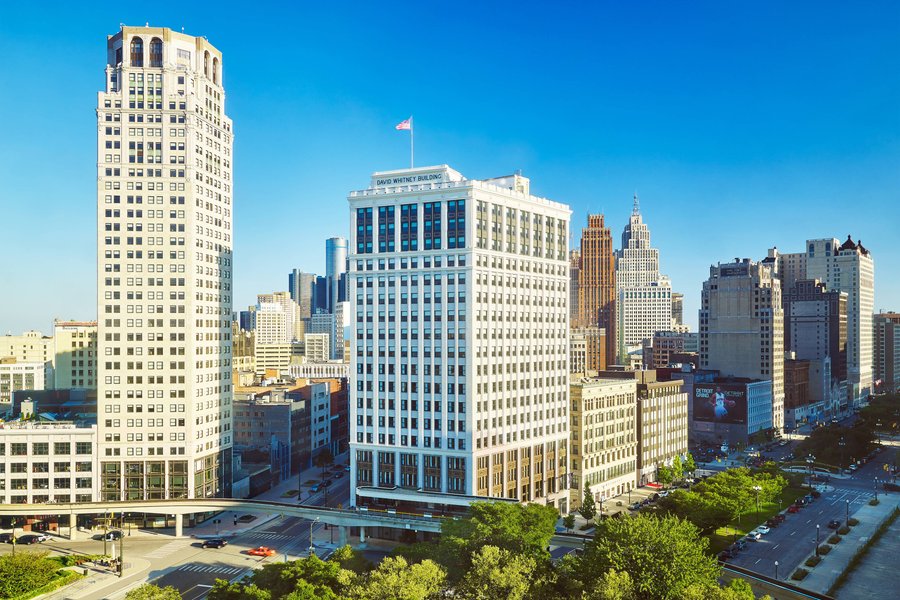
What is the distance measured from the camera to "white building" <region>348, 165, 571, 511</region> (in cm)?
15012

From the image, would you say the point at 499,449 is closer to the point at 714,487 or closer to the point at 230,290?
the point at 714,487

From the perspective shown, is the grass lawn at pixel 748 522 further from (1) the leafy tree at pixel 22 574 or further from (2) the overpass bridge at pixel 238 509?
(1) the leafy tree at pixel 22 574

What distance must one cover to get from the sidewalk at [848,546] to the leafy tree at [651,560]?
41064mm

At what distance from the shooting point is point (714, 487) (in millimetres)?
141500

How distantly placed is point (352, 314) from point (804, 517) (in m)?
105

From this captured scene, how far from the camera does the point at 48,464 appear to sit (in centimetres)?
15625

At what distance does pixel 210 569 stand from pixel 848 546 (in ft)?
375

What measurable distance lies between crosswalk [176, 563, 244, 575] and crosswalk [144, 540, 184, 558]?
31.6 feet

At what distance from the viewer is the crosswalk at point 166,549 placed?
138 metres

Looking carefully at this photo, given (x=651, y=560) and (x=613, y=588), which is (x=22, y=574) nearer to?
(x=613, y=588)

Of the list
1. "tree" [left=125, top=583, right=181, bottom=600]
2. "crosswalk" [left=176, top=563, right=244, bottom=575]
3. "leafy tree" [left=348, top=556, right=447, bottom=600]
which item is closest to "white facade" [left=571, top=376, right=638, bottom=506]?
"crosswalk" [left=176, top=563, right=244, bottom=575]

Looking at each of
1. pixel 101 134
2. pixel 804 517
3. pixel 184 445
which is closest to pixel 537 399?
pixel 804 517

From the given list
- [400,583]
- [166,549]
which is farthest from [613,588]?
[166,549]

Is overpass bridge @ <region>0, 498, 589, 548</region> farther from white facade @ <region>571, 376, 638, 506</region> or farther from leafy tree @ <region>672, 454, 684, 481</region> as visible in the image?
leafy tree @ <region>672, 454, 684, 481</region>
